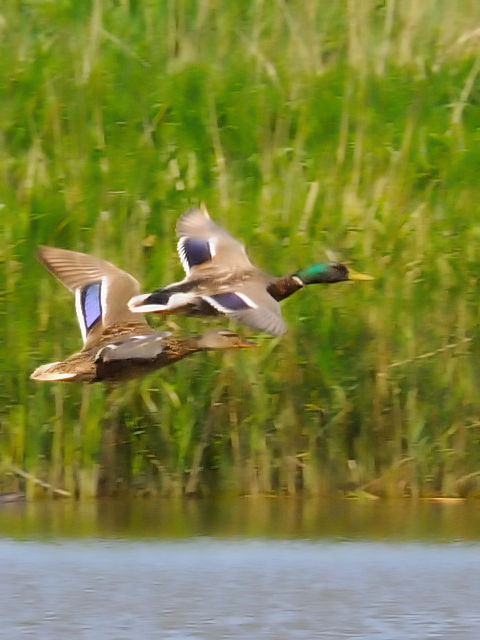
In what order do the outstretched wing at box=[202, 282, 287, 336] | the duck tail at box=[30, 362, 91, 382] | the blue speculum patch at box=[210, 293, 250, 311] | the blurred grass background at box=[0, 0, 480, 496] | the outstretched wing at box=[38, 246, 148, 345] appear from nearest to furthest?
the outstretched wing at box=[202, 282, 287, 336]
the blue speculum patch at box=[210, 293, 250, 311]
the duck tail at box=[30, 362, 91, 382]
the outstretched wing at box=[38, 246, 148, 345]
the blurred grass background at box=[0, 0, 480, 496]

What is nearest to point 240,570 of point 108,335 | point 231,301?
point 231,301

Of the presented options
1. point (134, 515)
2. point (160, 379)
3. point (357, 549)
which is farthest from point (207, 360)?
point (357, 549)

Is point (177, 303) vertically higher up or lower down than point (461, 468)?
higher up

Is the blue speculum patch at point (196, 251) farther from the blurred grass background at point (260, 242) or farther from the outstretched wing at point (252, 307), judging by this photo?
the outstretched wing at point (252, 307)

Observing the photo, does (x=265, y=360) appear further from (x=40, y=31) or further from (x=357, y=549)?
(x=40, y=31)

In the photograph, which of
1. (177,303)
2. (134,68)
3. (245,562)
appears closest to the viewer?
(245,562)

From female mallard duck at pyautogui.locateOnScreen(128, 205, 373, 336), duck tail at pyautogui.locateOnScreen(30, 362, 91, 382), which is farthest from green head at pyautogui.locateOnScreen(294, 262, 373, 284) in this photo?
duck tail at pyautogui.locateOnScreen(30, 362, 91, 382)

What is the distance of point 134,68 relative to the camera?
9.82 m

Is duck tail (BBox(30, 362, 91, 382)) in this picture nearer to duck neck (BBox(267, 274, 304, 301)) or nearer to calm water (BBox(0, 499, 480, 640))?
calm water (BBox(0, 499, 480, 640))

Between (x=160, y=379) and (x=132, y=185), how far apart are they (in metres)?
0.99

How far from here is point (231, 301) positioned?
7949 millimetres

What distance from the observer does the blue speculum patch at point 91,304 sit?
8.41m

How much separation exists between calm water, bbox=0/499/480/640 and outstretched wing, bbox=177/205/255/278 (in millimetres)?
1041

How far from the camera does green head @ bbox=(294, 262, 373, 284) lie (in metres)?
8.45
